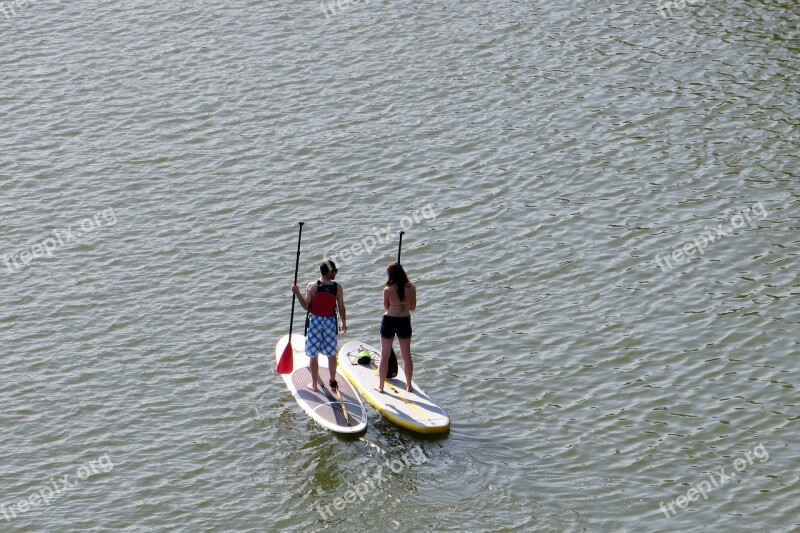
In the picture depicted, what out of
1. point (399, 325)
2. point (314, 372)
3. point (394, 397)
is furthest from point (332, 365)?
point (399, 325)

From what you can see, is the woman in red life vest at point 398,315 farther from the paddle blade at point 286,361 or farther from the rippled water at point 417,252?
the paddle blade at point 286,361

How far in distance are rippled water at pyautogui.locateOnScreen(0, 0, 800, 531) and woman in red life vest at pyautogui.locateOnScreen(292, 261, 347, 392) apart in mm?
959

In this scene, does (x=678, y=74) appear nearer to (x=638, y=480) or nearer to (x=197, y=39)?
(x=197, y=39)

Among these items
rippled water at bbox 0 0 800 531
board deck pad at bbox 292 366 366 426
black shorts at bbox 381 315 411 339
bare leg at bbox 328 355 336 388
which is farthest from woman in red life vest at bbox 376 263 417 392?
rippled water at bbox 0 0 800 531

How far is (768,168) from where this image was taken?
25109 millimetres

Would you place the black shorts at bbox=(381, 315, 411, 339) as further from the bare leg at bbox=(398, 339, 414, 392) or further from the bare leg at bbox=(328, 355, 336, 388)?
the bare leg at bbox=(328, 355, 336, 388)

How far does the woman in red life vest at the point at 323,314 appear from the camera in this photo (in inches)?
704

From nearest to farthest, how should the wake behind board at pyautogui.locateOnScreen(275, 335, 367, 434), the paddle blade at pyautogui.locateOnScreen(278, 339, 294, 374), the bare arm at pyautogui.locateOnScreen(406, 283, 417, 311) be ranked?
the wake behind board at pyautogui.locateOnScreen(275, 335, 367, 434) → the bare arm at pyautogui.locateOnScreen(406, 283, 417, 311) → the paddle blade at pyautogui.locateOnScreen(278, 339, 294, 374)

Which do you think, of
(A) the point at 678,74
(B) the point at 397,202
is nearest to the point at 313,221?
(B) the point at 397,202

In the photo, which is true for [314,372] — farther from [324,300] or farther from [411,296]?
[411,296]

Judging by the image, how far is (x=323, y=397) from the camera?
18391mm

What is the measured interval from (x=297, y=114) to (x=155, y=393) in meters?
10.8

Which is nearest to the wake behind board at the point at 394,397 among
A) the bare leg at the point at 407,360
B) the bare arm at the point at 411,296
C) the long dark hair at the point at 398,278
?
the bare leg at the point at 407,360

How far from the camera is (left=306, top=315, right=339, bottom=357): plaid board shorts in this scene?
59.7 feet
